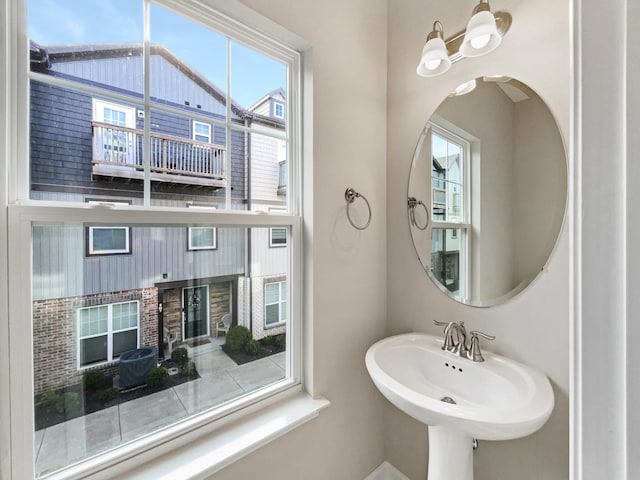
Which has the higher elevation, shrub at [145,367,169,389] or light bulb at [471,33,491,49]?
light bulb at [471,33,491,49]

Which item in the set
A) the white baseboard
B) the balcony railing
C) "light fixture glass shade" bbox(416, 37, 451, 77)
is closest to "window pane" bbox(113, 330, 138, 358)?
the balcony railing

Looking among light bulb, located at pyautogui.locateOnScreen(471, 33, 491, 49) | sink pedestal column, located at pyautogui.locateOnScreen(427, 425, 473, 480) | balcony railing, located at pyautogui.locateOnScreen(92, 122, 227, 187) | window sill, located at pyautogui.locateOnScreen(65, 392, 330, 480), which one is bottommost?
sink pedestal column, located at pyautogui.locateOnScreen(427, 425, 473, 480)

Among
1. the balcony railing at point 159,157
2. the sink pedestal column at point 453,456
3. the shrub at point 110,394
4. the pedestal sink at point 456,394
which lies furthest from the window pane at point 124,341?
the sink pedestal column at point 453,456

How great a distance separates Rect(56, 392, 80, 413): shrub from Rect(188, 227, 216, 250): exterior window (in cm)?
54

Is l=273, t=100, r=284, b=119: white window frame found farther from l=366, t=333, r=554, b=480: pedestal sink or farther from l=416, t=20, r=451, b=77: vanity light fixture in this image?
l=366, t=333, r=554, b=480: pedestal sink

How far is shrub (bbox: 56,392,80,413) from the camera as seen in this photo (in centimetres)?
83

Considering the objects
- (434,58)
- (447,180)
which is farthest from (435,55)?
(447,180)

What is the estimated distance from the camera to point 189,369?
1049 mm

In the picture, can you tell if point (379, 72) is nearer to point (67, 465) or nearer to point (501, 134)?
point (501, 134)

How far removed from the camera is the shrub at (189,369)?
1040 millimetres

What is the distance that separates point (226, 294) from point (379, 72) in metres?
1.35

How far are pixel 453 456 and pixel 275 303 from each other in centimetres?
87

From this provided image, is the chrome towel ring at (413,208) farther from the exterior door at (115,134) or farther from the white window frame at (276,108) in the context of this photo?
the exterior door at (115,134)
